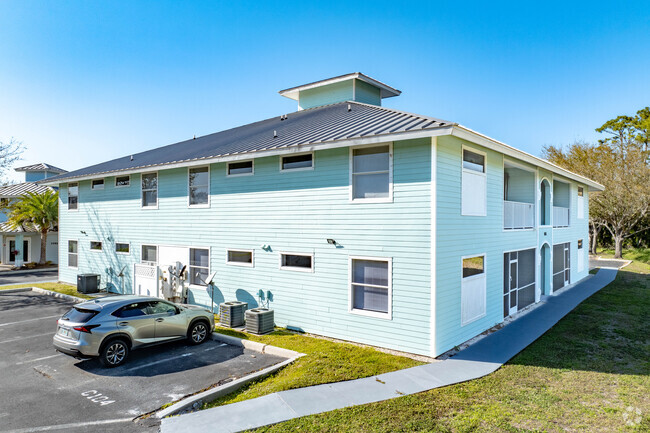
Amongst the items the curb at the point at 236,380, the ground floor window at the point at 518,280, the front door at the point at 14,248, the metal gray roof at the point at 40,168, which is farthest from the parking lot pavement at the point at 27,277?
the ground floor window at the point at 518,280

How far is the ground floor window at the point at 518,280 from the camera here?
13.1 meters

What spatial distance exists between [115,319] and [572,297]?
58.6ft

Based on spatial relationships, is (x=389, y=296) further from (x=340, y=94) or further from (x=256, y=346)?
(x=340, y=94)

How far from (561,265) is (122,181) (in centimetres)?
2208

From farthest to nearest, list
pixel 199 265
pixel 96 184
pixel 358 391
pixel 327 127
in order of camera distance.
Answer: pixel 96 184 → pixel 199 265 → pixel 327 127 → pixel 358 391

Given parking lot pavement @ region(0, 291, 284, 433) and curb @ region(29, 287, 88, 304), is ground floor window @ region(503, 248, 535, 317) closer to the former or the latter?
parking lot pavement @ region(0, 291, 284, 433)

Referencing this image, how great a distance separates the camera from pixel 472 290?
10695mm

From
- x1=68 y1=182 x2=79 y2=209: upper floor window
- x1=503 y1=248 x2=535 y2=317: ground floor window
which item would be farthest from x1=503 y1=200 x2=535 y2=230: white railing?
A: x1=68 y1=182 x2=79 y2=209: upper floor window

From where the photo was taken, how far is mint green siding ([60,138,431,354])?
9.35 meters

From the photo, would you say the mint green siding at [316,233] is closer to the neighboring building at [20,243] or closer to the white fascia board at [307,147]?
the white fascia board at [307,147]

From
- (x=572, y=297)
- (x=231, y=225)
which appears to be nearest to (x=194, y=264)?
(x=231, y=225)

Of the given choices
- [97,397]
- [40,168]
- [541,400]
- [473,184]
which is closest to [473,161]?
[473,184]

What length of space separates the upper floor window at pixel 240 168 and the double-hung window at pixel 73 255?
1211 centimetres

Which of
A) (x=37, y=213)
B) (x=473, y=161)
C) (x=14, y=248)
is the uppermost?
(x=473, y=161)
